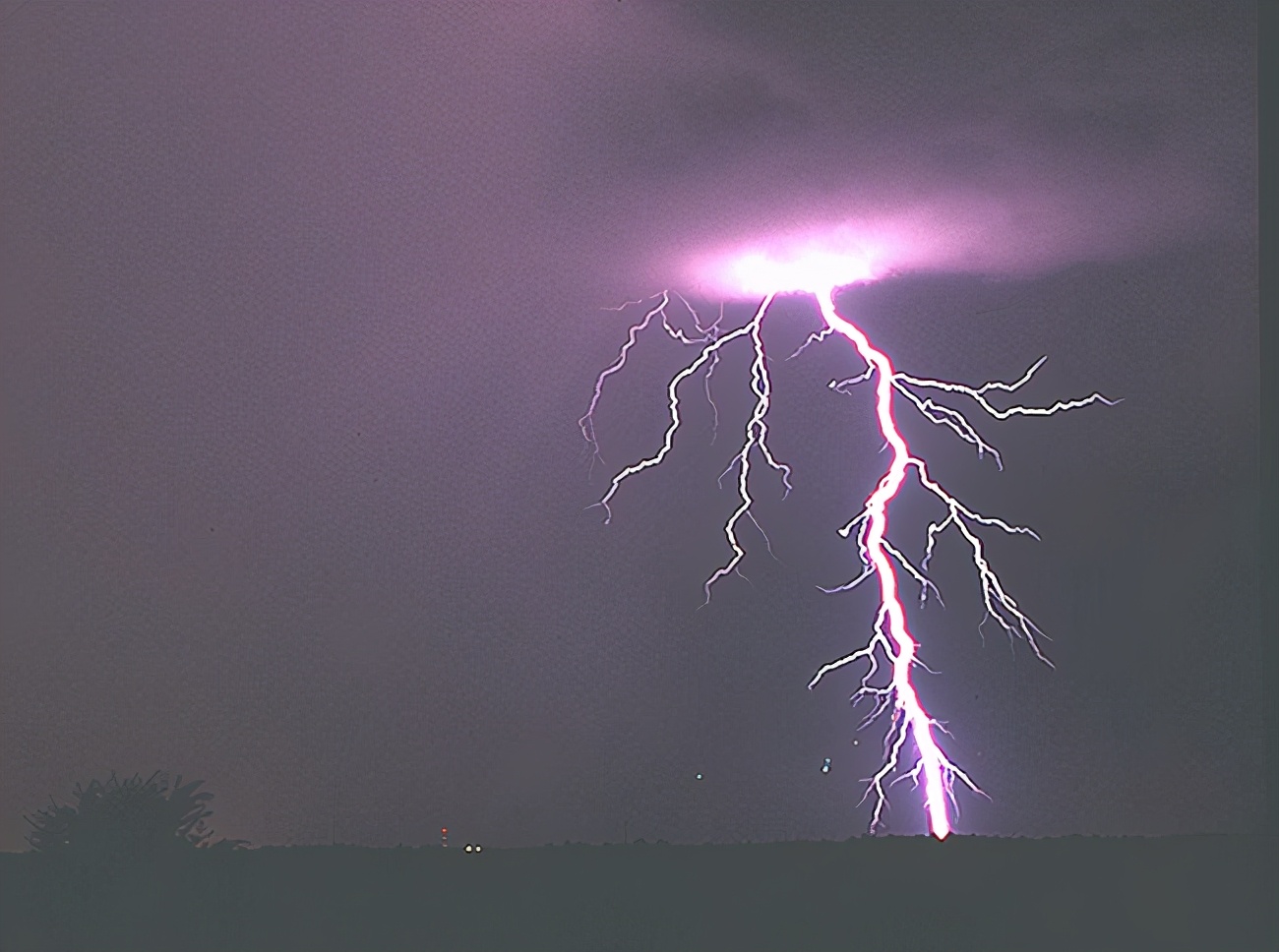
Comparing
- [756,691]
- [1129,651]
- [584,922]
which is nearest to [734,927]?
[584,922]

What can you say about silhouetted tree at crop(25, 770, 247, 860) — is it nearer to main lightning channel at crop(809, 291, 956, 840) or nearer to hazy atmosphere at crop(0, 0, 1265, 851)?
hazy atmosphere at crop(0, 0, 1265, 851)

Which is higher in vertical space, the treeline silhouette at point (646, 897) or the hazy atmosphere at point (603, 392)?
the hazy atmosphere at point (603, 392)

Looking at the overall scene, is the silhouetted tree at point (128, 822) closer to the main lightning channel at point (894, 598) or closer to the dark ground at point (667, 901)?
the dark ground at point (667, 901)

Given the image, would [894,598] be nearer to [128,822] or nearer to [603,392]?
[603,392]

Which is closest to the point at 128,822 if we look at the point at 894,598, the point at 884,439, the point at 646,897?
the point at 646,897

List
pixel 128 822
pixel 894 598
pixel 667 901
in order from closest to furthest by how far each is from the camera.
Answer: pixel 667 901, pixel 128 822, pixel 894 598

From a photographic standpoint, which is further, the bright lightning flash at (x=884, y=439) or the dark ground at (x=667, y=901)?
the bright lightning flash at (x=884, y=439)

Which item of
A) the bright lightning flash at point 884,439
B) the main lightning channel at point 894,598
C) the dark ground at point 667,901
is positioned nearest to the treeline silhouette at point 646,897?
the dark ground at point 667,901
